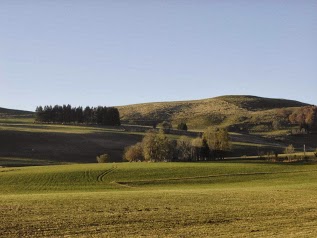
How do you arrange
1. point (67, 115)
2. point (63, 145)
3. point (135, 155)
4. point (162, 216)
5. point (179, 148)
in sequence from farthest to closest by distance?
1. point (67, 115)
2. point (63, 145)
3. point (135, 155)
4. point (179, 148)
5. point (162, 216)

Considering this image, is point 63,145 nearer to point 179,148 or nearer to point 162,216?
point 179,148

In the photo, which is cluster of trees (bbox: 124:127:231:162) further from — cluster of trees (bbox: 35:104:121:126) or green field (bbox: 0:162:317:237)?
cluster of trees (bbox: 35:104:121:126)

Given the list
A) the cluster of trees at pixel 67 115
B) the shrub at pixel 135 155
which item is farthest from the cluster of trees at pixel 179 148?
the cluster of trees at pixel 67 115

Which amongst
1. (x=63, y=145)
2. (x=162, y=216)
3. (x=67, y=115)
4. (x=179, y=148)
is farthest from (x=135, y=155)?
(x=67, y=115)

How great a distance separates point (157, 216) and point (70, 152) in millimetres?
93830

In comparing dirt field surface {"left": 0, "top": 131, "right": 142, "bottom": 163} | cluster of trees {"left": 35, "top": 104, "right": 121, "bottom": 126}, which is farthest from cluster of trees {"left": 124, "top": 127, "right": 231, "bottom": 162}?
cluster of trees {"left": 35, "top": 104, "right": 121, "bottom": 126}

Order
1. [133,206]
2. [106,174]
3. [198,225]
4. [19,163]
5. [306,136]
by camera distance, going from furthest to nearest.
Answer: [306,136] < [19,163] < [106,174] < [133,206] < [198,225]

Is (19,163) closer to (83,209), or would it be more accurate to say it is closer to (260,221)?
(83,209)

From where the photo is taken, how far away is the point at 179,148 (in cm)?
10069

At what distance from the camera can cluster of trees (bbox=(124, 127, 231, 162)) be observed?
96.4 metres

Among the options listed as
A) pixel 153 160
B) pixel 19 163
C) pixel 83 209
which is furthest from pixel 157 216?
pixel 19 163

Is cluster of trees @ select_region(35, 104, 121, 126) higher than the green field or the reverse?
higher

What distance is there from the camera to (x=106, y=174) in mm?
67438

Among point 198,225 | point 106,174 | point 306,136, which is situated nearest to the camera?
point 198,225
